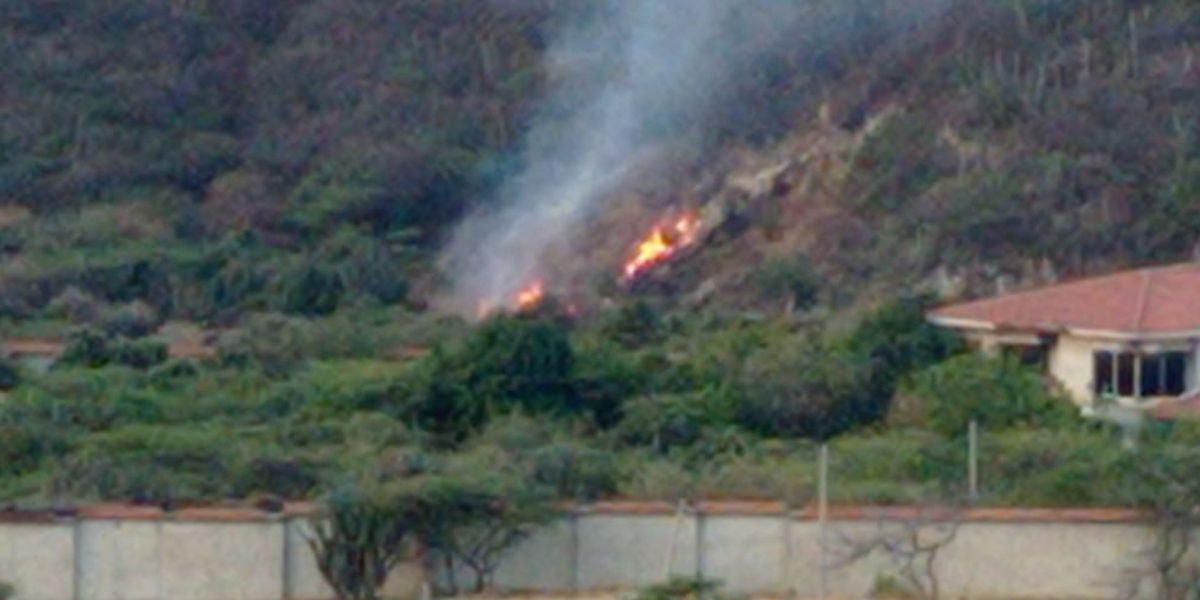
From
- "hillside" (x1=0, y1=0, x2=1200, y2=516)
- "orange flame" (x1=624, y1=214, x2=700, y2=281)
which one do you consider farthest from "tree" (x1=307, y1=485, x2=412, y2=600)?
"orange flame" (x1=624, y1=214, x2=700, y2=281)

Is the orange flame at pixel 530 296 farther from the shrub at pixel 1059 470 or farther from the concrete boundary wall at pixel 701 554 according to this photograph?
the concrete boundary wall at pixel 701 554

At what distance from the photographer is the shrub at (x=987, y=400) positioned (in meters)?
43.2

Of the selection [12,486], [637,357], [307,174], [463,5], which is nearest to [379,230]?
[307,174]

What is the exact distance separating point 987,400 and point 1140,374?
98.9 inches

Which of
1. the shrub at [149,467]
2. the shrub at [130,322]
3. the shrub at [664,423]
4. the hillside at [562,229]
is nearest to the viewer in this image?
the shrub at [149,467]

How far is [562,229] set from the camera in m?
58.9

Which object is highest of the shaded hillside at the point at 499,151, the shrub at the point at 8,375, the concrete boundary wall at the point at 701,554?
the shaded hillside at the point at 499,151

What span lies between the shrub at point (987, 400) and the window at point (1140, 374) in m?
1.06

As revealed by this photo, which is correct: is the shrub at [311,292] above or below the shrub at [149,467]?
above

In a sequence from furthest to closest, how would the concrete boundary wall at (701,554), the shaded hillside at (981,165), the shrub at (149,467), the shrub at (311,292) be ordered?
the shrub at (311,292) < the shaded hillside at (981,165) < the shrub at (149,467) < the concrete boundary wall at (701,554)

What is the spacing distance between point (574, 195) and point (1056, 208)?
6750 millimetres

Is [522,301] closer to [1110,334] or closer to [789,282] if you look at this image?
[789,282]

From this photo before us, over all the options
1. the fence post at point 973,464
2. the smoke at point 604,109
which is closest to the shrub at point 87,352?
the smoke at point 604,109

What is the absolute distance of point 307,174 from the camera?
63.8 meters
